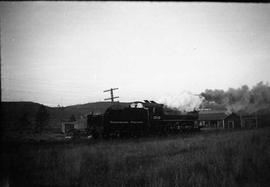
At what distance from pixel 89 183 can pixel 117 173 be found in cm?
118

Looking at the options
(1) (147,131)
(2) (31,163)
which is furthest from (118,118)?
(2) (31,163)

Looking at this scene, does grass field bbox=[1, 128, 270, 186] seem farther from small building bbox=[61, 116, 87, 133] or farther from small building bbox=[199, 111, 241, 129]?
small building bbox=[199, 111, 241, 129]

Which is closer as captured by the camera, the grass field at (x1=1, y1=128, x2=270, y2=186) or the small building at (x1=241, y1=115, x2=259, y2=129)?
the grass field at (x1=1, y1=128, x2=270, y2=186)

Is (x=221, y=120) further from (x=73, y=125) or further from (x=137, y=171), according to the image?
(x=137, y=171)

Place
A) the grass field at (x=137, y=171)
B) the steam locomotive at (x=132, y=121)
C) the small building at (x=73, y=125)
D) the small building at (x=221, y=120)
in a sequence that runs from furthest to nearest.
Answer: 1. the small building at (x=221, y=120)
2. the small building at (x=73, y=125)
3. the steam locomotive at (x=132, y=121)
4. the grass field at (x=137, y=171)

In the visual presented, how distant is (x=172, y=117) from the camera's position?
22750 mm

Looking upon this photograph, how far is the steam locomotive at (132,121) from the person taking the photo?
17.6m

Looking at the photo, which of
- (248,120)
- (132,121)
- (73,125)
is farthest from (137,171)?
(248,120)

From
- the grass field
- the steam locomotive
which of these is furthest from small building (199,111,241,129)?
the grass field

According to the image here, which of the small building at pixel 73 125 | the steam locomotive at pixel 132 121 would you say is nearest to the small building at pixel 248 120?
the steam locomotive at pixel 132 121

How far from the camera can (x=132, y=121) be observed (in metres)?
18.5

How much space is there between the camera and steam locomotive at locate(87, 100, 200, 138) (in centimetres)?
1764

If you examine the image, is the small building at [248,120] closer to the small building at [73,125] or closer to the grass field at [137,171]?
the small building at [73,125]

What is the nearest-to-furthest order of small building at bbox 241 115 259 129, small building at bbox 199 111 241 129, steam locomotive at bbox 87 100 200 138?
steam locomotive at bbox 87 100 200 138, small building at bbox 199 111 241 129, small building at bbox 241 115 259 129
